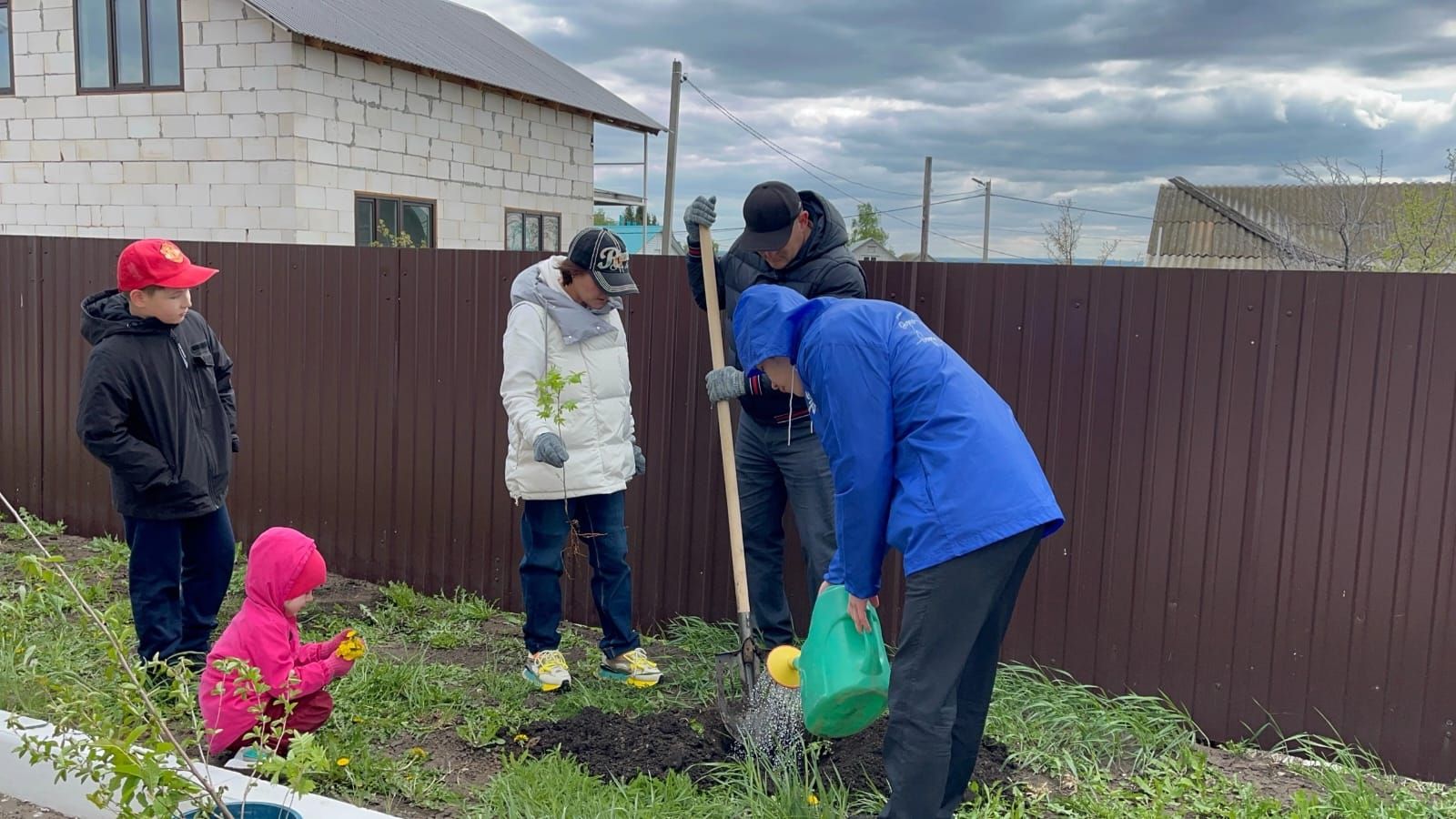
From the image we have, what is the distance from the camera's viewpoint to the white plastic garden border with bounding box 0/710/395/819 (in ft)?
9.72

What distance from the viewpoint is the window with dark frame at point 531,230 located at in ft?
53.6

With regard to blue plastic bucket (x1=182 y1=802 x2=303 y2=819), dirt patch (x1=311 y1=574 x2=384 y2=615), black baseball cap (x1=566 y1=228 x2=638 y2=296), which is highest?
black baseball cap (x1=566 y1=228 x2=638 y2=296)

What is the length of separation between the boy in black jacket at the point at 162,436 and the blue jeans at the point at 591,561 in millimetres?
1148

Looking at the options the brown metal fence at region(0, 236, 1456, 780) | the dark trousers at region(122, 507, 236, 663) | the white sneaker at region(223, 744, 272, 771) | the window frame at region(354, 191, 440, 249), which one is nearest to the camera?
the white sneaker at region(223, 744, 272, 771)

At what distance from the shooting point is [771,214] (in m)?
4.00

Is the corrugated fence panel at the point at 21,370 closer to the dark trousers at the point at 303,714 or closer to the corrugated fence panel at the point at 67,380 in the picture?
the corrugated fence panel at the point at 67,380

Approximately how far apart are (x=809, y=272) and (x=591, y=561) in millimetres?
1466

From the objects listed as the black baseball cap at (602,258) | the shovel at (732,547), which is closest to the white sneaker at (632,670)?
the shovel at (732,547)

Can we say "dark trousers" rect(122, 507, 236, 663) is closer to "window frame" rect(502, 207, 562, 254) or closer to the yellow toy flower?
the yellow toy flower

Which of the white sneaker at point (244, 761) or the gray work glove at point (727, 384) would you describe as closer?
the white sneaker at point (244, 761)

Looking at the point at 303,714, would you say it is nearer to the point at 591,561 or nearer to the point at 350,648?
the point at 350,648

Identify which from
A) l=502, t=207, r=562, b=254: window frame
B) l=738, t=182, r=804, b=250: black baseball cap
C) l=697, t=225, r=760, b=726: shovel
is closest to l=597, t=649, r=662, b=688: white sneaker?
l=697, t=225, r=760, b=726: shovel

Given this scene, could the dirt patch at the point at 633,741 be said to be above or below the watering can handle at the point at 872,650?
below

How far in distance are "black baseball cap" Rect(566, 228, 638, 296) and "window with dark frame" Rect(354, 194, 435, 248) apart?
9.55 meters
